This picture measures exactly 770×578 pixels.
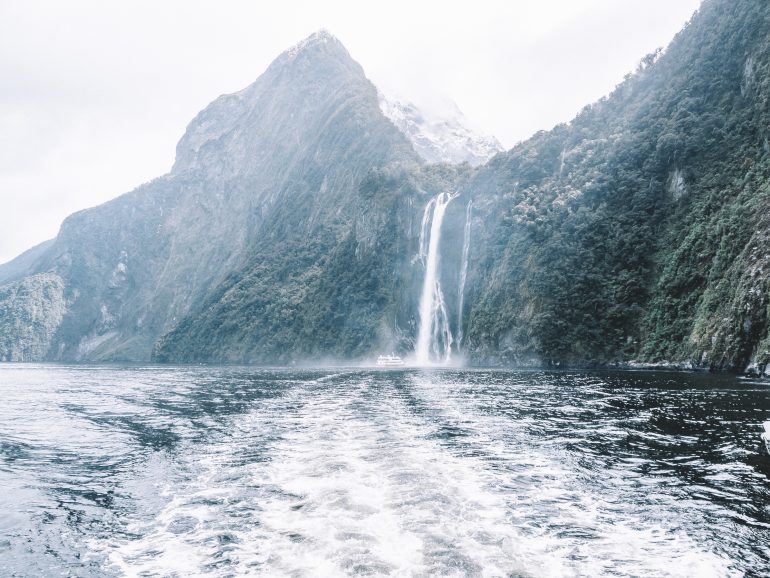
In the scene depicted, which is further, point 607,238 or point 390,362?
point 390,362

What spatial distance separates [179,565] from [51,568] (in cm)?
234

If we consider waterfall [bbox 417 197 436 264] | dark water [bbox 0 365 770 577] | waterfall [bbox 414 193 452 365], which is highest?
waterfall [bbox 417 197 436 264]

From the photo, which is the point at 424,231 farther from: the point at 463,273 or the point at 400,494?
the point at 400,494

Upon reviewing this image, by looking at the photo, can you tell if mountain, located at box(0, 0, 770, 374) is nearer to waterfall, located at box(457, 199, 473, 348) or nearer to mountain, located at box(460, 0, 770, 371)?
mountain, located at box(460, 0, 770, 371)

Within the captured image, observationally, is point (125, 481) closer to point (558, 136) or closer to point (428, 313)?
point (428, 313)

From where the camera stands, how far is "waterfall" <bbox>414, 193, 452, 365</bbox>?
102 m

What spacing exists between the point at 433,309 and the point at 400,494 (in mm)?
92344

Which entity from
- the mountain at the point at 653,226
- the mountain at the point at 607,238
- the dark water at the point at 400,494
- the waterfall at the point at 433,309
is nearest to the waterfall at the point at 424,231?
the waterfall at the point at 433,309

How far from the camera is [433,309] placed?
10531cm

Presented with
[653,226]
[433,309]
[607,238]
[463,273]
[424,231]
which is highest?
[424,231]

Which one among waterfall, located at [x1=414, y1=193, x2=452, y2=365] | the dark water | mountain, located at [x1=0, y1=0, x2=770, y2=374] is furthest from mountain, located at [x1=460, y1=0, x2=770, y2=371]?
the dark water

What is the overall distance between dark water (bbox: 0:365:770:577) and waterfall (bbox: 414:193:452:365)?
Answer: 244ft

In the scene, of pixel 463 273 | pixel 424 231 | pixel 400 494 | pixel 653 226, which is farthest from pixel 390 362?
pixel 400 494

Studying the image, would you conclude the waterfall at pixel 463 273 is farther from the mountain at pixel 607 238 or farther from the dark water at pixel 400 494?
the dark water at pixel 400 494
